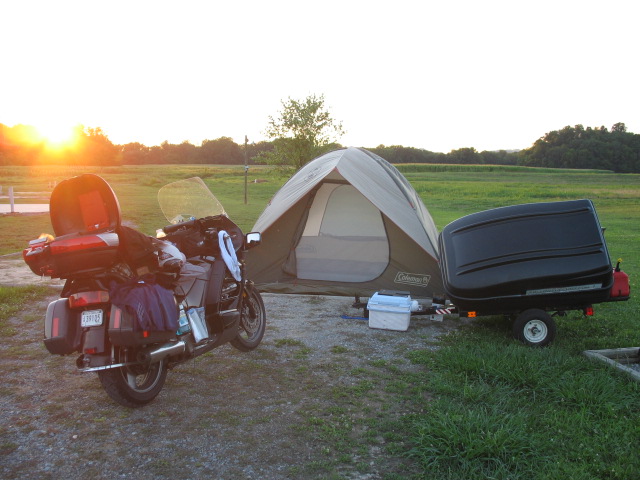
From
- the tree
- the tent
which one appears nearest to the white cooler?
the tent

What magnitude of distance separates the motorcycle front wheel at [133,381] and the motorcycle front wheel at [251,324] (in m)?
1.11

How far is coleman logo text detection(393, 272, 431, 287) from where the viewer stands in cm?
750

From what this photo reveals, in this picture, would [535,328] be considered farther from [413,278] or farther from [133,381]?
[133,381]

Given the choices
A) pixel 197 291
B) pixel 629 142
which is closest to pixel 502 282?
pixel 197 291

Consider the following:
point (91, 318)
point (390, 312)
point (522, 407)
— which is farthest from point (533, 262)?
point (91, 318)

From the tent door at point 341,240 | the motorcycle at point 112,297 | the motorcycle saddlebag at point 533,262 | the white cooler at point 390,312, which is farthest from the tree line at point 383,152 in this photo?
the motorcycle at point 112,297

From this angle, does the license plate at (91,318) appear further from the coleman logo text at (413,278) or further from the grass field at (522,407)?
the coleman logo text at (413,278)

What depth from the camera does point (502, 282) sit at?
522 cm

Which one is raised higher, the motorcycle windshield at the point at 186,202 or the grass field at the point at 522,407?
the motorcycle windshield at the point at 186,202

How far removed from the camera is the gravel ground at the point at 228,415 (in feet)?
10.6

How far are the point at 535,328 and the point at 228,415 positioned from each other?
318 cm

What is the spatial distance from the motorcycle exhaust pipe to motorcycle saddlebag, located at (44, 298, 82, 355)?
16.6 inches

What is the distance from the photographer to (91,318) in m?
3.56

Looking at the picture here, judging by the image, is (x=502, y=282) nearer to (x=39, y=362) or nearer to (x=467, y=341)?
(x=467, y=341)
